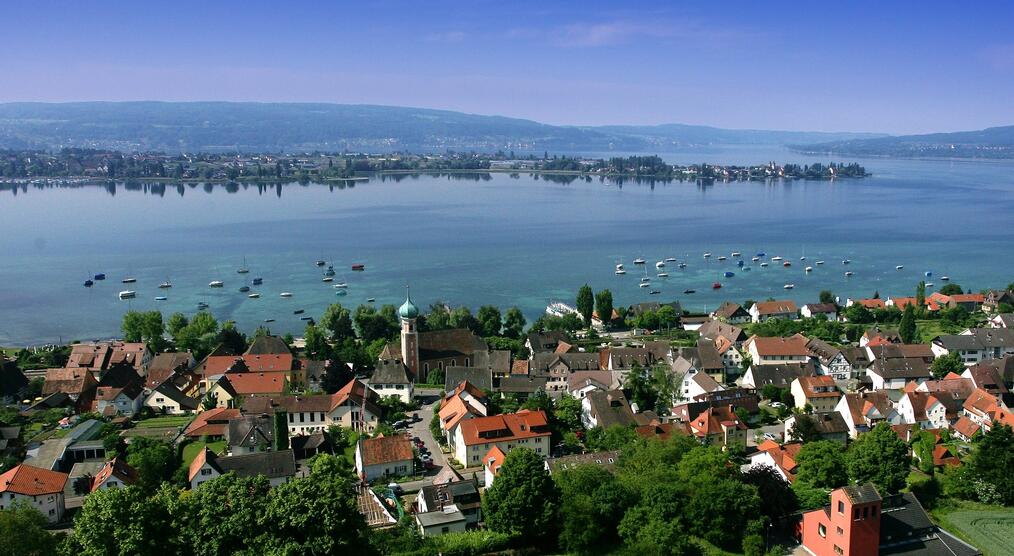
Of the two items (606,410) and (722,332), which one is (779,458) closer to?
(606,410)

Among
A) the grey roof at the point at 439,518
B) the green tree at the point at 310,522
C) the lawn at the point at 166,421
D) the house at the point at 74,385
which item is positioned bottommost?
the lawn at the point at 166,421

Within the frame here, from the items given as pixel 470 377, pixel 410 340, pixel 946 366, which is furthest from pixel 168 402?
pixel 946 366

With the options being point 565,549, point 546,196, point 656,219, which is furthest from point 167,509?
point 546,196

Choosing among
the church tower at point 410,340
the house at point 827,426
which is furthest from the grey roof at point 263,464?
the house at point 827,426

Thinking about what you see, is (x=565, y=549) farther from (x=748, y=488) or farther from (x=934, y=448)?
(x=934, y=448)

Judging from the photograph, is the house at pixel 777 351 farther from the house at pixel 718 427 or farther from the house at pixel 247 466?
the house at pixel 247 466
